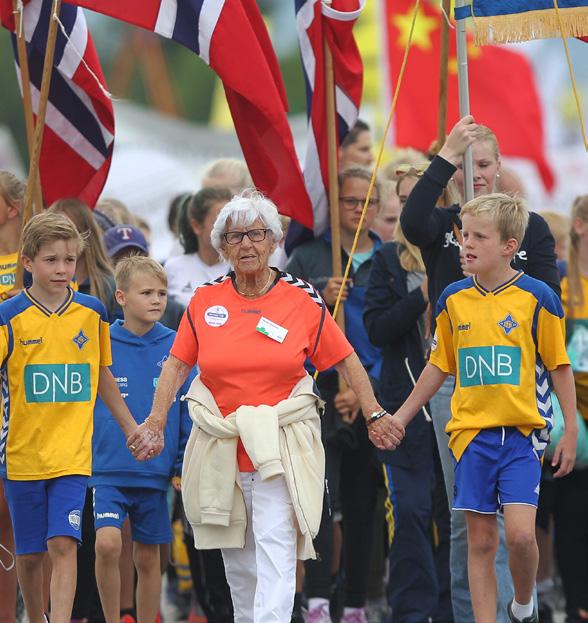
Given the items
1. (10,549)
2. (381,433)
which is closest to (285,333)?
(381,433)

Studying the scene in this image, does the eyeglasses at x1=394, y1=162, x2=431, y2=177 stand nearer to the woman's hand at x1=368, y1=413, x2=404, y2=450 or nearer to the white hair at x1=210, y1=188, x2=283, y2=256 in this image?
the white hair at x1=210, y1=188, x2=283, y2=256

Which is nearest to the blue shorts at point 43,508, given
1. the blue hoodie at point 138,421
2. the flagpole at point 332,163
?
the blue hoodie at point 138,421

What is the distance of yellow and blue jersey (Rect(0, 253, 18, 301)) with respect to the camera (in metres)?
9.30

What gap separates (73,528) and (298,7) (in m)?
3.66

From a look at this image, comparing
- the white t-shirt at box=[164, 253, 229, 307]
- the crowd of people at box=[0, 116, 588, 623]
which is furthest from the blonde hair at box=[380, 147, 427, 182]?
the white t-shirt at box=[164, 253, 229, 307]

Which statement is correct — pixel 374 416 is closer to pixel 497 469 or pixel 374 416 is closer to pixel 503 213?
pixel 497 469

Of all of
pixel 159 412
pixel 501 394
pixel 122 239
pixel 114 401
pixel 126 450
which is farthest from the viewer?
pixel 122 239

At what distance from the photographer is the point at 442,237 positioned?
28.1 feet

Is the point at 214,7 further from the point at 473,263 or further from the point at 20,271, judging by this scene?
the point at 473,263

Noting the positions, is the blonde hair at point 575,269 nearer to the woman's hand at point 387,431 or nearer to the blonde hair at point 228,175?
the blonde hair at point 228,175

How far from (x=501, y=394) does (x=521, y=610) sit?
1.08 meters

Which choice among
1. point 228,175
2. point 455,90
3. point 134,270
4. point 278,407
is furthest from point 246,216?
point 455,90

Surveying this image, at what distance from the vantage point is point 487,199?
310 inches

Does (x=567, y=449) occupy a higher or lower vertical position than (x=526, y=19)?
lower
